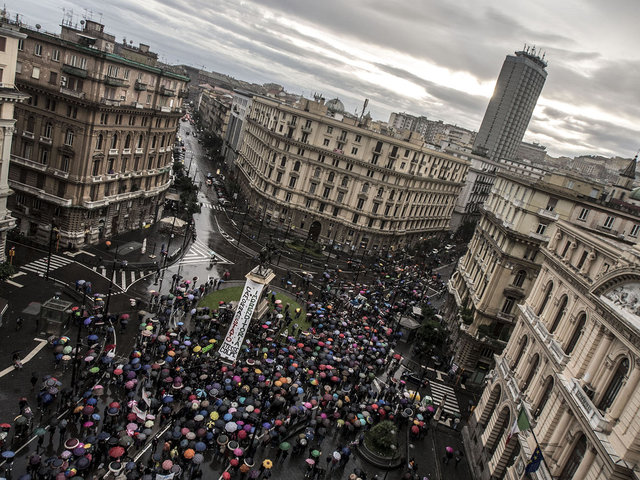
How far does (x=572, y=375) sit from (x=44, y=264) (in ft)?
177

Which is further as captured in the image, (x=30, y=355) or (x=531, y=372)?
(x=531, y=372)

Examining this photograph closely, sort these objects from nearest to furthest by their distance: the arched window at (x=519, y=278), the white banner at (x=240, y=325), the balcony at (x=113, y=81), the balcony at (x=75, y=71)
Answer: the white banner at (x=240, y=325) < the balcony at (x=75, y=71) < the arched window at (x=519, y=278) < the balcony at (x=113, y=81)

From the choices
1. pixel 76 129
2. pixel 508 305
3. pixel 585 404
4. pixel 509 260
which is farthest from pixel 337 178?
pixel 585 404

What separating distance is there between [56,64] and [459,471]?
60.6 meters

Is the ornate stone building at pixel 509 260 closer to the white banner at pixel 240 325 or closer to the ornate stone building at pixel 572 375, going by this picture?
the ornate stone building at pixel 572 375

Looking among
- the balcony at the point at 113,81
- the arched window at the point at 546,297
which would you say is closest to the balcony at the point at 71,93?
the balcony at the point at 113,81

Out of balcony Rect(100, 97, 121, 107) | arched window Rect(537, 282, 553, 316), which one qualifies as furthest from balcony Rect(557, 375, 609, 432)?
balcony Rect(100, 97, 121, 107)

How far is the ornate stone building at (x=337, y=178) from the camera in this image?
90.4 metres

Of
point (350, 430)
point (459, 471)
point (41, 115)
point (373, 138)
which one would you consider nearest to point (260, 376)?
point (350, 430)

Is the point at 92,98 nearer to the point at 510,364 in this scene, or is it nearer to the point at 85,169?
the point at 85,169

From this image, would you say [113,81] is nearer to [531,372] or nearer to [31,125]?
[31,125]

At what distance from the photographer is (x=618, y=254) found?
29.3 meters

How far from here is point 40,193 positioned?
55531mm

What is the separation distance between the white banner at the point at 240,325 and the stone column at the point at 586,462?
93.1ft
